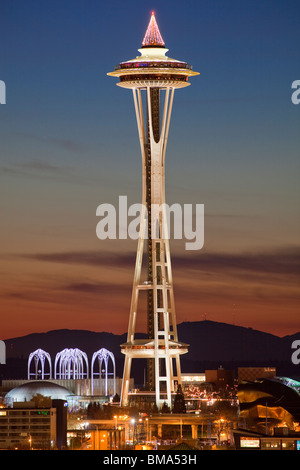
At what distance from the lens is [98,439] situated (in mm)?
199125
